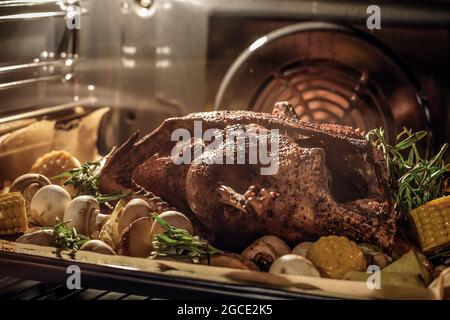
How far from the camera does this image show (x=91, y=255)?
1.75 m

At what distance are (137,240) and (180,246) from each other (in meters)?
0.12

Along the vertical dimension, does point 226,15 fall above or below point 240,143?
above

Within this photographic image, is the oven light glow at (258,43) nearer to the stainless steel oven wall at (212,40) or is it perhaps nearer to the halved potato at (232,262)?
the stainless steel oven wall at (212,40)

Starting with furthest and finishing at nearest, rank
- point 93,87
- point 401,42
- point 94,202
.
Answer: point 93,87, point 401,42, point 94,202

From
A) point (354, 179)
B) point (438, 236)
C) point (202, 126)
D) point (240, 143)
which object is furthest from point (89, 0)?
point (438, 236)

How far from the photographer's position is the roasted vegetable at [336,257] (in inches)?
70.7

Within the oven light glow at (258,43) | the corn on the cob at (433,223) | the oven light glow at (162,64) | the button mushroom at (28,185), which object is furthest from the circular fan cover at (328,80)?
the button mushroom at (28,185)

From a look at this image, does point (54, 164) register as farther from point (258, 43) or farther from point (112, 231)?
point (258, 43)

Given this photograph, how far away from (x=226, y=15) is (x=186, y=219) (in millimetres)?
1047

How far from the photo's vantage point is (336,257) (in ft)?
5.92

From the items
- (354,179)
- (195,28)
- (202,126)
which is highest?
(195,28)

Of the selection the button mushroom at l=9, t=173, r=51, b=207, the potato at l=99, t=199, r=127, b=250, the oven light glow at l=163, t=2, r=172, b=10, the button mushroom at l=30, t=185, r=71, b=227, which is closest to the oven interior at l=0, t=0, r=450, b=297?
the oven light glow at l=163, t=2, r=172, b=10

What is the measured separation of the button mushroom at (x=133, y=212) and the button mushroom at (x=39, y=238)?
0.19m
